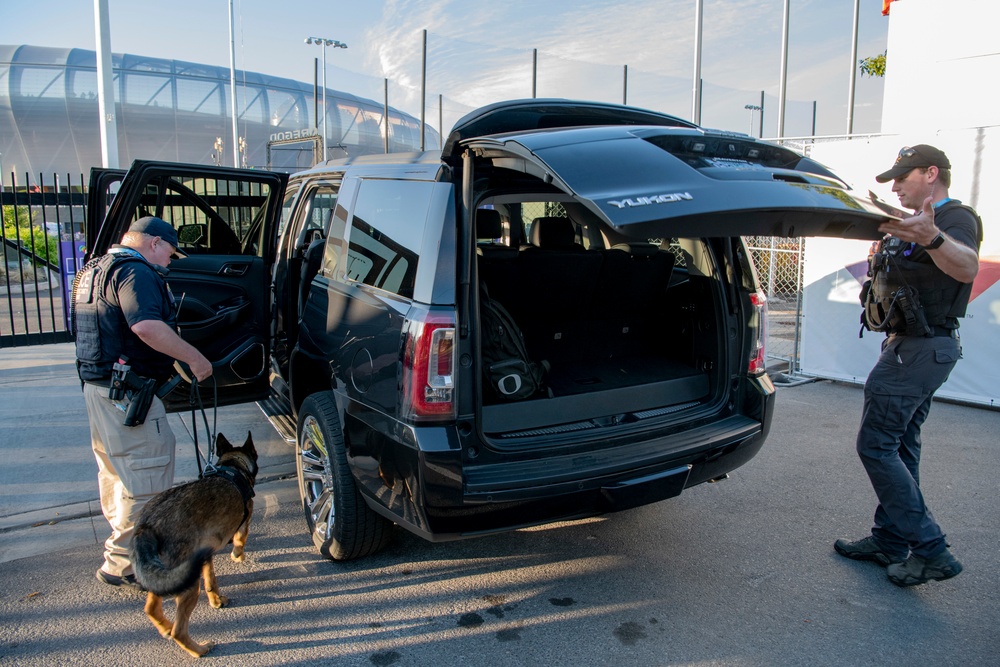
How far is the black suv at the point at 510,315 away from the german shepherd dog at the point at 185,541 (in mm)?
495

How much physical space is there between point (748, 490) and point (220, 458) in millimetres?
3195

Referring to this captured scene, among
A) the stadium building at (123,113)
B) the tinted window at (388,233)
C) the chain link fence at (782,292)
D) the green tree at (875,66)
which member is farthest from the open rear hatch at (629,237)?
the stadium building at (123,113)

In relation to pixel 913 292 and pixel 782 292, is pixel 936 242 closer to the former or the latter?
pixel 913 292

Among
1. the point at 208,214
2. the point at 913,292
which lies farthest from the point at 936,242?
the point at 208,214

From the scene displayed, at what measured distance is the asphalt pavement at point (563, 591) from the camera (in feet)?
9.08

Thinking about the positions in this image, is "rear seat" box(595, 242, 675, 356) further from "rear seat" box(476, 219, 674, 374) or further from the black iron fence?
the black iron fence

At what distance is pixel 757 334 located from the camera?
3584 millimetres

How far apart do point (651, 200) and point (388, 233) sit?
1.44 m

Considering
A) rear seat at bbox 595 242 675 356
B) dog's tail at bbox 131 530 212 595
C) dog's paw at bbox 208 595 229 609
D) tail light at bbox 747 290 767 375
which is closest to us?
dog's tail at bbox 131 530 212 595

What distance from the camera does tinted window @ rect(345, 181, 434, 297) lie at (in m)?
2.89

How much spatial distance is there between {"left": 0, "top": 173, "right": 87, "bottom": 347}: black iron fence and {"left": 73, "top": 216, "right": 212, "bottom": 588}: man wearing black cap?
107 inches

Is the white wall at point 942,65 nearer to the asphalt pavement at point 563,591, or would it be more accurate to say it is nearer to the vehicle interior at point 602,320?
the asphalt pavement at point 563,591

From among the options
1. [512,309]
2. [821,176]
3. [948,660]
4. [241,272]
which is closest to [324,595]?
[512,309]

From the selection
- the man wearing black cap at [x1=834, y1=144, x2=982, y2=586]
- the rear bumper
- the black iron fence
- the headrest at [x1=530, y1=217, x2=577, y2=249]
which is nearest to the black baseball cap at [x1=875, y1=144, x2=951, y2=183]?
the man wearing black cap at [x1=834, y1=144, x2=982, y2=586]
